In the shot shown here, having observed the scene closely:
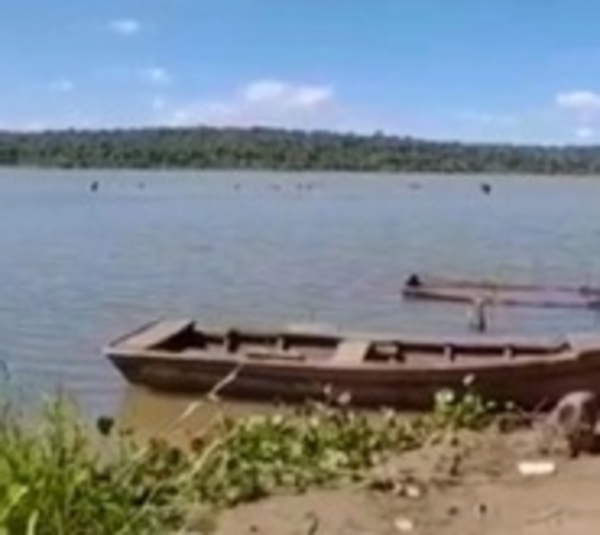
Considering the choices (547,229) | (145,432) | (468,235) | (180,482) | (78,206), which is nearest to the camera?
(180,482)

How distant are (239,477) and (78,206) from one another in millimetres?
69398

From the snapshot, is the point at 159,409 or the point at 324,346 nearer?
the point at 159,409

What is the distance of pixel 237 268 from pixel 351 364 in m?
20.6

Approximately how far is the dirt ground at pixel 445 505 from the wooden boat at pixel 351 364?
11.9 ft

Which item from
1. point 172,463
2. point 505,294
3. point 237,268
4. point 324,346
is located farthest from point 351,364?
point 237,268

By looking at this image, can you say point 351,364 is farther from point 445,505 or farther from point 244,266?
point 244,266

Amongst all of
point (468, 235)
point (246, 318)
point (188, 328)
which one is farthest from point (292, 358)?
point (468, 235)

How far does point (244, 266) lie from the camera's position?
33062 mm

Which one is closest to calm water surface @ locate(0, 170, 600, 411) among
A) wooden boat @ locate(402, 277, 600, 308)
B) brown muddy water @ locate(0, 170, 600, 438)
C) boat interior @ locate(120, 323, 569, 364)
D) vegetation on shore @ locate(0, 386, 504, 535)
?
brown muddy water @ locate(0, 170, 600, 438)

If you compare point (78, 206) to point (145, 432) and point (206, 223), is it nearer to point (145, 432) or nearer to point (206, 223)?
point (206, 223)

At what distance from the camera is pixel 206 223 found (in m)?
54.8

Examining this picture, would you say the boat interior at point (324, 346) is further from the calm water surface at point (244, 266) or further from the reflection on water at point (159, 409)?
the calm water surface at point (244, 266)

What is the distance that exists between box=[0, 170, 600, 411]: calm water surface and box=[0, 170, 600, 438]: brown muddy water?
0.05m

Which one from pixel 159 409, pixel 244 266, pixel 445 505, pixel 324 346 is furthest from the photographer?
pixel 244 266
